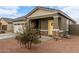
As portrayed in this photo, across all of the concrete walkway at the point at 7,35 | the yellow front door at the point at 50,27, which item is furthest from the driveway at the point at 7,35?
the yellow front door at the point at 50,27

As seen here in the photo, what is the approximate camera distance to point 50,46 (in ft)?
8.05

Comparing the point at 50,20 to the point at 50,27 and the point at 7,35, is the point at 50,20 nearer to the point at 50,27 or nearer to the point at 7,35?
the point at 50,27

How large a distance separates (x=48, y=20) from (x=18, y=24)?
1.70 ft

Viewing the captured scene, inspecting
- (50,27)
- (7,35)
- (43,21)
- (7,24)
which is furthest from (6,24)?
(50,27)

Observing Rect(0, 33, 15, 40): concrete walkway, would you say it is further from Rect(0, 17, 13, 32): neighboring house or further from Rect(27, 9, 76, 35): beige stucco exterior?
Rect(27, 9, 76, 35): beige stucco exterior

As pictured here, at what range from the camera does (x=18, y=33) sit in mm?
2438

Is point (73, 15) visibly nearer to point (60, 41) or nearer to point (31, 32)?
point (60, 41)

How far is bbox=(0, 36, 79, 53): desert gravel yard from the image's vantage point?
2439 millimetres

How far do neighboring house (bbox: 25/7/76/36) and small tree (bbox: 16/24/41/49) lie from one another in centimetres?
11

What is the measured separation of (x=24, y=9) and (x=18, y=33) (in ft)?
1.41

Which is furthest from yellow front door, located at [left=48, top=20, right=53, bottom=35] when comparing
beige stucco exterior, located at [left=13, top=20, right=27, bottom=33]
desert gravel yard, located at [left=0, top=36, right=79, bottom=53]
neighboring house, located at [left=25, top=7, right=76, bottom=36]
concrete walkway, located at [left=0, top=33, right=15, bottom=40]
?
concrete walkway, located at [left=0, top=33, right=15, bottom=40]

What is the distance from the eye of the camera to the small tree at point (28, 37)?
2.40 meters

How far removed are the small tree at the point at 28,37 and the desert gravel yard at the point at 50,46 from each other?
3.0 inches
